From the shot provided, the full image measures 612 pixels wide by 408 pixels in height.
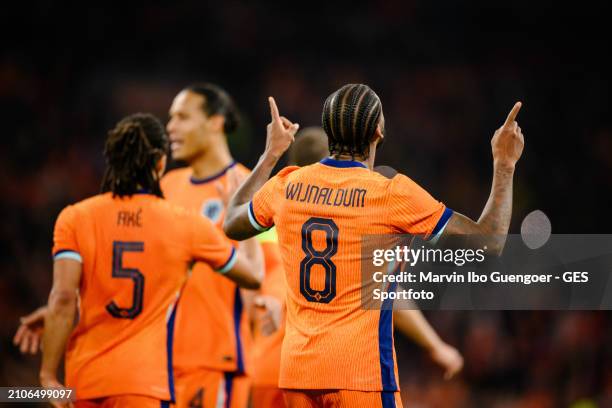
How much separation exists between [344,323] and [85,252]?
151cm

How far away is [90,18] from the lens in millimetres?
11922

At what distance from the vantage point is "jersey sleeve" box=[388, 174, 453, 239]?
299 cm

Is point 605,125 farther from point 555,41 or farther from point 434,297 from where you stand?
Result: point 434,297

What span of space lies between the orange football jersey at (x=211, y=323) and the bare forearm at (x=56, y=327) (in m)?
1.31

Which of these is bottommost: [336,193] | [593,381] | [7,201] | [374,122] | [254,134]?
[593,381]

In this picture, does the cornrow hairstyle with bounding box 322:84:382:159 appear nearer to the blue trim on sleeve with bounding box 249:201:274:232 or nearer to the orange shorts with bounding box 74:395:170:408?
the blue trim on sleeve with bounding box 249:201:274:232

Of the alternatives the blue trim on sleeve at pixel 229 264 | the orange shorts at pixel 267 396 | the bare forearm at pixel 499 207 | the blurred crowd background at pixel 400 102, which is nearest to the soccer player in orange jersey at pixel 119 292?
the blue trim on sleeve at pixel 229 264

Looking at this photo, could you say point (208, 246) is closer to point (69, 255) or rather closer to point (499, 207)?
point (69, 255)

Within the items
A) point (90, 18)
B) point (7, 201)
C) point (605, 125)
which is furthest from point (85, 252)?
point (605, 125)

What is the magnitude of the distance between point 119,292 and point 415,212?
5.41 feet

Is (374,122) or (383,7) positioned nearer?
(374,122)

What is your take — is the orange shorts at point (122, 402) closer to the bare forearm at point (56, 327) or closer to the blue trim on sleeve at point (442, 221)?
the bare forearm at point (56, 327)

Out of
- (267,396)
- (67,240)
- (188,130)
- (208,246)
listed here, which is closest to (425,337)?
(267,396)

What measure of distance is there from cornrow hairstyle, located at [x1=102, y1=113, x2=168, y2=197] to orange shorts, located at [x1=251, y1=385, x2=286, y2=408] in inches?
57.5
